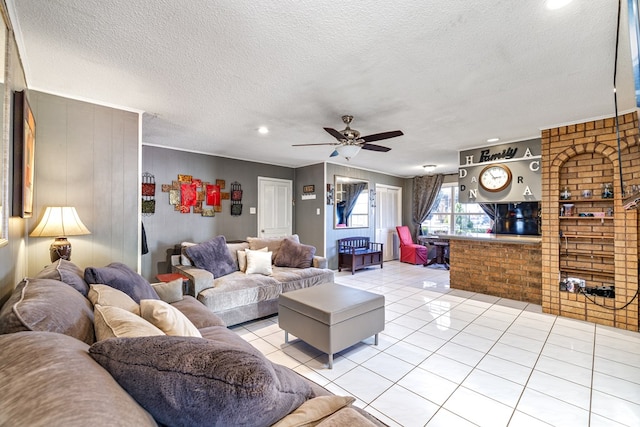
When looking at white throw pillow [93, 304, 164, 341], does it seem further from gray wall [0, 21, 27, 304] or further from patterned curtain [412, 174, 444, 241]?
patterned curtain [412, 174, 444, 241]

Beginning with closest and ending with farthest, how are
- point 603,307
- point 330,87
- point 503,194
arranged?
point 330,87
point 603,307
point 503,194

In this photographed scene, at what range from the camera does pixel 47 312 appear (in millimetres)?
1040

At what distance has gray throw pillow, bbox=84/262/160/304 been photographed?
1.78 m

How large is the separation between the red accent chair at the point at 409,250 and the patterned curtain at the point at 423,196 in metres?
0.51

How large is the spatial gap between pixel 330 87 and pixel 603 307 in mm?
4025

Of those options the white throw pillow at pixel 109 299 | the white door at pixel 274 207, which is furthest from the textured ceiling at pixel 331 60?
the white door at pixel 274 207

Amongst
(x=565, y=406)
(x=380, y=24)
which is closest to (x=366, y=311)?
(x=565, y=406)

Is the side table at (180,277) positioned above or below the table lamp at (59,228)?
below

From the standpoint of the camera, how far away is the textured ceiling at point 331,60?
161 cm

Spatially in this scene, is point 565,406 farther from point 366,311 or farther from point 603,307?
point 603,307

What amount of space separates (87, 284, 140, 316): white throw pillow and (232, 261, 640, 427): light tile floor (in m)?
1.40

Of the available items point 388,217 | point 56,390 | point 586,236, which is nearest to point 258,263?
point 56,390

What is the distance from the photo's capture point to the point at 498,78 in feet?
7.73

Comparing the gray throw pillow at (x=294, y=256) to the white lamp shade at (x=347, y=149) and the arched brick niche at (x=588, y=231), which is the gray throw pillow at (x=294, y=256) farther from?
the arched brick niche at (x=588, y=231)
